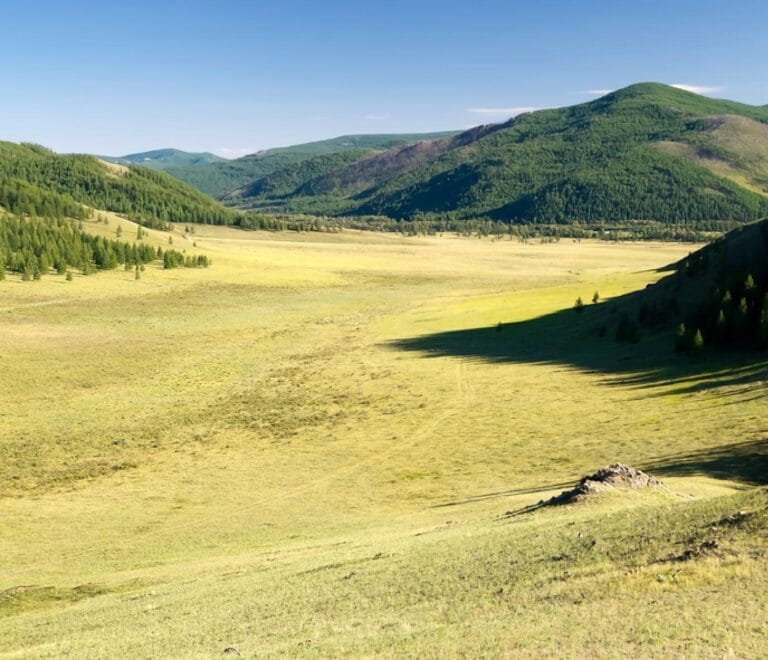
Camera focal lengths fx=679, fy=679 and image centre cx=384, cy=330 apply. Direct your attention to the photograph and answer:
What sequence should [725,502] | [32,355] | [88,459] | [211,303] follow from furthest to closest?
[211,303] → [32,355] → [88,459] → [725,502]

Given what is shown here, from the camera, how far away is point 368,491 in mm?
33906

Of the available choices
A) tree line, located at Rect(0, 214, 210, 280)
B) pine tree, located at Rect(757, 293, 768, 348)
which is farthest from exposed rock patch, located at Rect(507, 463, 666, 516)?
tree line, located at Rect(0, 214, 210, 280)

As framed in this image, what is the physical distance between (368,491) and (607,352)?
116 ft

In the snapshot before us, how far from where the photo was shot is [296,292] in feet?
404

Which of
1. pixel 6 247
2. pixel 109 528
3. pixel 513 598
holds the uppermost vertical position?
pixel 6 247

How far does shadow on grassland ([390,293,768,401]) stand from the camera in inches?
1852

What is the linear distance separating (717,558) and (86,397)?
50.4 m

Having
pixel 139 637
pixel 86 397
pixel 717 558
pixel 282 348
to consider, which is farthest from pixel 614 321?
pixel 139 637

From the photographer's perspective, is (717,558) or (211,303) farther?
(211,303)

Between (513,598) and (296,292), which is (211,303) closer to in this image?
(296,292)

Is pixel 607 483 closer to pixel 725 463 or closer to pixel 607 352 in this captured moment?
pixel 725 463

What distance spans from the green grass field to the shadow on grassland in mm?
401

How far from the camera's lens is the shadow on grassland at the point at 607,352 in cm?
4703

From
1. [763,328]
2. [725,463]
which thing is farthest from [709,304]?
[725,463]
